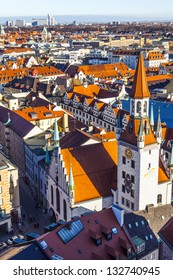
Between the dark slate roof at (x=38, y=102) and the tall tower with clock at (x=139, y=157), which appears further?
the dark slate roof at (x=38, y=102)

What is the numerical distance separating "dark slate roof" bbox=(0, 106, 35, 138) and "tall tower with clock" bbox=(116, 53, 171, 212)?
28822mm

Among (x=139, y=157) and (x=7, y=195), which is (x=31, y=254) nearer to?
(x=139, y=157)

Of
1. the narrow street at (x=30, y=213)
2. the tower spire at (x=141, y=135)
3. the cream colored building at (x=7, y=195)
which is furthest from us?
the narrow street at (x=30, y=213)

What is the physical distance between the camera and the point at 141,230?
38344 mm

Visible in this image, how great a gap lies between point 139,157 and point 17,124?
123 feet

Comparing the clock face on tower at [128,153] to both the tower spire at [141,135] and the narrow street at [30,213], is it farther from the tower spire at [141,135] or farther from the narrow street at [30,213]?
the narrow street at [30,213]

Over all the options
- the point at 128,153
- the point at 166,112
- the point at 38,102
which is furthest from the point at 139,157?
the point at 38,102

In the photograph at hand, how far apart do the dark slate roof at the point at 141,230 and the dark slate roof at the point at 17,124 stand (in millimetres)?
35215

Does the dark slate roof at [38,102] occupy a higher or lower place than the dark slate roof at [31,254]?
higher

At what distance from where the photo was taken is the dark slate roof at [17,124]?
7039 cm

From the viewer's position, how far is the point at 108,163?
162 feet

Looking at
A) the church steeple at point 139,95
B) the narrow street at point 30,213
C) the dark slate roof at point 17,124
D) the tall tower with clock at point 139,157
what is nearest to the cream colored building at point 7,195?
the narrow street at point 30,213

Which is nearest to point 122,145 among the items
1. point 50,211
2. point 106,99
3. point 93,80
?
point 50,211
